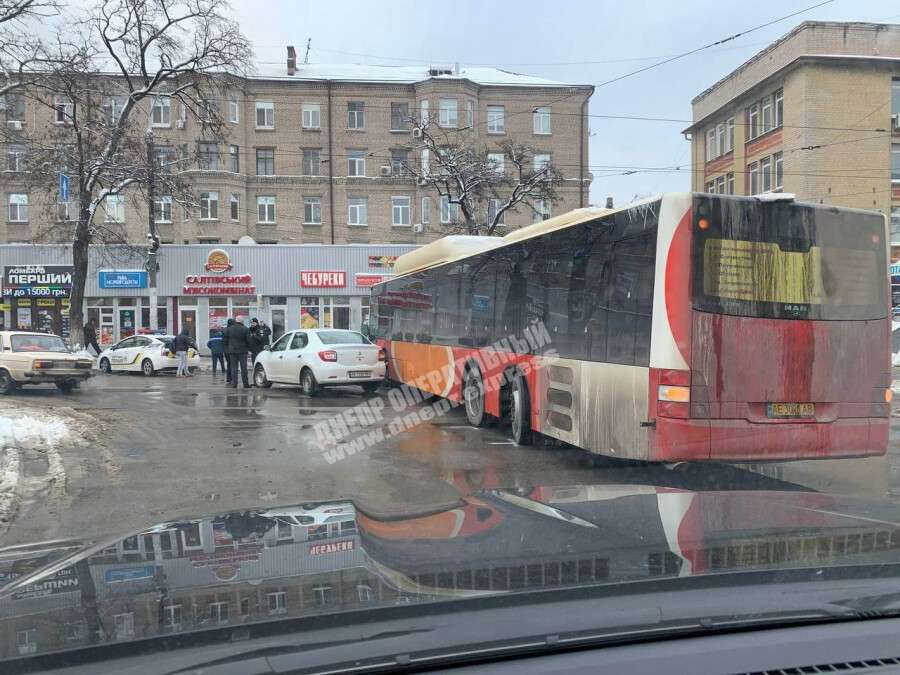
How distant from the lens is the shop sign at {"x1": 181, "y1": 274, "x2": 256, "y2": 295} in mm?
37812

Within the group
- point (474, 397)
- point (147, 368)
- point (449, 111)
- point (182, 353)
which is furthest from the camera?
point (449, 111)

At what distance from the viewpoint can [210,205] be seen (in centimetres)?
4284

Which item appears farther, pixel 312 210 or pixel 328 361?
pixel 312 210

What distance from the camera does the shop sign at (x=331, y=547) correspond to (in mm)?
2829

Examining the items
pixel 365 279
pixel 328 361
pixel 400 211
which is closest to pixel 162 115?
pixel 400 211

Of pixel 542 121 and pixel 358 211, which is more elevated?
pixel 542 121

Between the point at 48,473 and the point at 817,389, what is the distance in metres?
8.29

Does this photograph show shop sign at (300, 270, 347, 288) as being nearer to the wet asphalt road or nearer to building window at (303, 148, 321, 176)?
building window at (303, 148, 321, 176)

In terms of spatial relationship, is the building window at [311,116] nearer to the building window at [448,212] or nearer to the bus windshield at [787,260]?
the building window at [448,212]

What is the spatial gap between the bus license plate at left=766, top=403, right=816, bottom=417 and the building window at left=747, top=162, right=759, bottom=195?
3435 centimetres

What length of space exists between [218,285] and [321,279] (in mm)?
5057

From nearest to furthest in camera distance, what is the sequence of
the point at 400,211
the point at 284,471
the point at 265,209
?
the point at 284,471 < the point at 265,209 < the point at 400,211

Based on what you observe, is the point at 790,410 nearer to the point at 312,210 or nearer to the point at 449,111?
the point at 449,111

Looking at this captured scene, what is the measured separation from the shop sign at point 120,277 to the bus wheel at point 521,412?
102 ft
